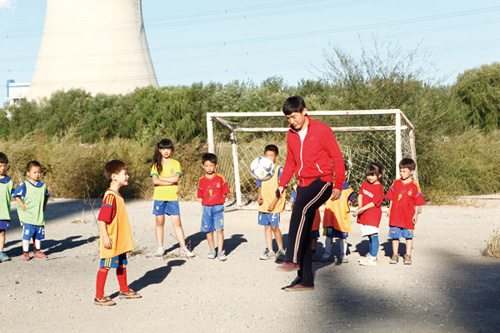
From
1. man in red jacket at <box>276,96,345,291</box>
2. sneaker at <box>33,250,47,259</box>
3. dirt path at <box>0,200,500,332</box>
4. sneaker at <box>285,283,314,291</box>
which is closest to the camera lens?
dirt path at <box>0,200,500,332</box>

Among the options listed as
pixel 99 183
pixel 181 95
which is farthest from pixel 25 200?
pixel 181 95

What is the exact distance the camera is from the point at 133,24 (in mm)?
45844

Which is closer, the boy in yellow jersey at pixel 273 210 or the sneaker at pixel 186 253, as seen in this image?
the boy in yellow jersey at pixel 273 210

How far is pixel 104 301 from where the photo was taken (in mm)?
4395

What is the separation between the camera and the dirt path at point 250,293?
385cm

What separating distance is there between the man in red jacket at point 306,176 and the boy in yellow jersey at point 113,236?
144 cm

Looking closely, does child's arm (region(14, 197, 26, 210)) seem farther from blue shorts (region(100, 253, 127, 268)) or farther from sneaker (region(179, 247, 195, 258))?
blue shorts (region(100, 253, 127, 268))

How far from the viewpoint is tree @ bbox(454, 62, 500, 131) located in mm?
25859

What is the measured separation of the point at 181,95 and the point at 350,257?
2094 cm

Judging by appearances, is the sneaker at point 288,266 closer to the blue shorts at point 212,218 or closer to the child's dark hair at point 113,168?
the child's dark hair at point 113,168

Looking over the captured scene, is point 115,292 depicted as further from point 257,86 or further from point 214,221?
point 257,86

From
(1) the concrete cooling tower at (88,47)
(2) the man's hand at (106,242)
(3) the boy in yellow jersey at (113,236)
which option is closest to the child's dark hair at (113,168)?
(3) the boy in yellow jersey at (113,236)

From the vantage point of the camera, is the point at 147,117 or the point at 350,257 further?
the point at 147,117

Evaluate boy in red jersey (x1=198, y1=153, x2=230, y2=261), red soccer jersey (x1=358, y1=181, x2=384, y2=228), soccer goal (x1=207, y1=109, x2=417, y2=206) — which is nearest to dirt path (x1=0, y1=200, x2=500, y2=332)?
boy in red jersey (x1=198, y1=153, x2=230, y2=261)
